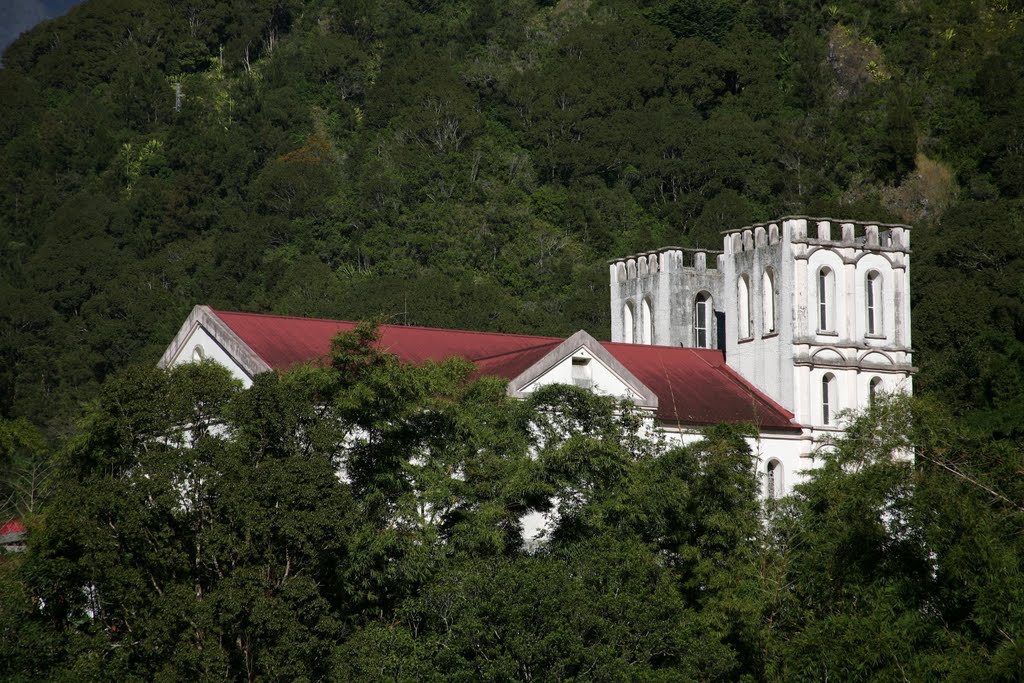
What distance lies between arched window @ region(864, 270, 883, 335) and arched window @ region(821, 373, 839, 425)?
1732mm

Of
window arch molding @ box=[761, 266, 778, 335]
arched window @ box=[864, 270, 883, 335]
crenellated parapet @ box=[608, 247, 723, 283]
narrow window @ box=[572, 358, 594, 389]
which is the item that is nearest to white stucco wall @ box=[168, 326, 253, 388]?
narrow window @ box=[572, 358, 594, 389]

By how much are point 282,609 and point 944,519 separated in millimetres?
9922

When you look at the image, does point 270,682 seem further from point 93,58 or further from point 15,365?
point 93,58

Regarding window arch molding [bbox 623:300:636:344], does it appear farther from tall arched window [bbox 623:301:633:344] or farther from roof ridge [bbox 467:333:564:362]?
roof ridge [bbox 467:333:564:362]

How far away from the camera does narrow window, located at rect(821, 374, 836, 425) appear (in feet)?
135

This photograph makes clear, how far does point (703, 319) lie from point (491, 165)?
4229 cm

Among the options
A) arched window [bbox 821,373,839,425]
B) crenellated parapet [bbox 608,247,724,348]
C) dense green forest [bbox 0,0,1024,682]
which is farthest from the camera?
crenellated parapet [bbox 608,247,724,348]

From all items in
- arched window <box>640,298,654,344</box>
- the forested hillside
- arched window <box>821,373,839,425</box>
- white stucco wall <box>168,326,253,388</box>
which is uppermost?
the forested hillside

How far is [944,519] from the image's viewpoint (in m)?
24.4

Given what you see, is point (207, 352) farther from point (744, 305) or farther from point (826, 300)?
point (826, 300)

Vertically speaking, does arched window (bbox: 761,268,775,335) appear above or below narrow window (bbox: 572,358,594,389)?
above

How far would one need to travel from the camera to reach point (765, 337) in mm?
42000

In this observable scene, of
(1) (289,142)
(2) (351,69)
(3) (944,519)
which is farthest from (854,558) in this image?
(2) (351,69)

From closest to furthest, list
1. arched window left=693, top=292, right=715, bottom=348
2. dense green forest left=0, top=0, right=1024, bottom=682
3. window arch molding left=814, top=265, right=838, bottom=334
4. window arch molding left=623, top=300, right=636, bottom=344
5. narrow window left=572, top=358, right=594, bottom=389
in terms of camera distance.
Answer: dense green forest left=0, top=0, right=1024, bottom=682 → narrow window left=572, top=358, right=594, bottom=389 → window arch molding left=814, top=265, right=838, bottom=334 → arched window left=693, top=292, right=715, bottom=348 → window arch molding left=623, top=300, right=636, bottom=344
